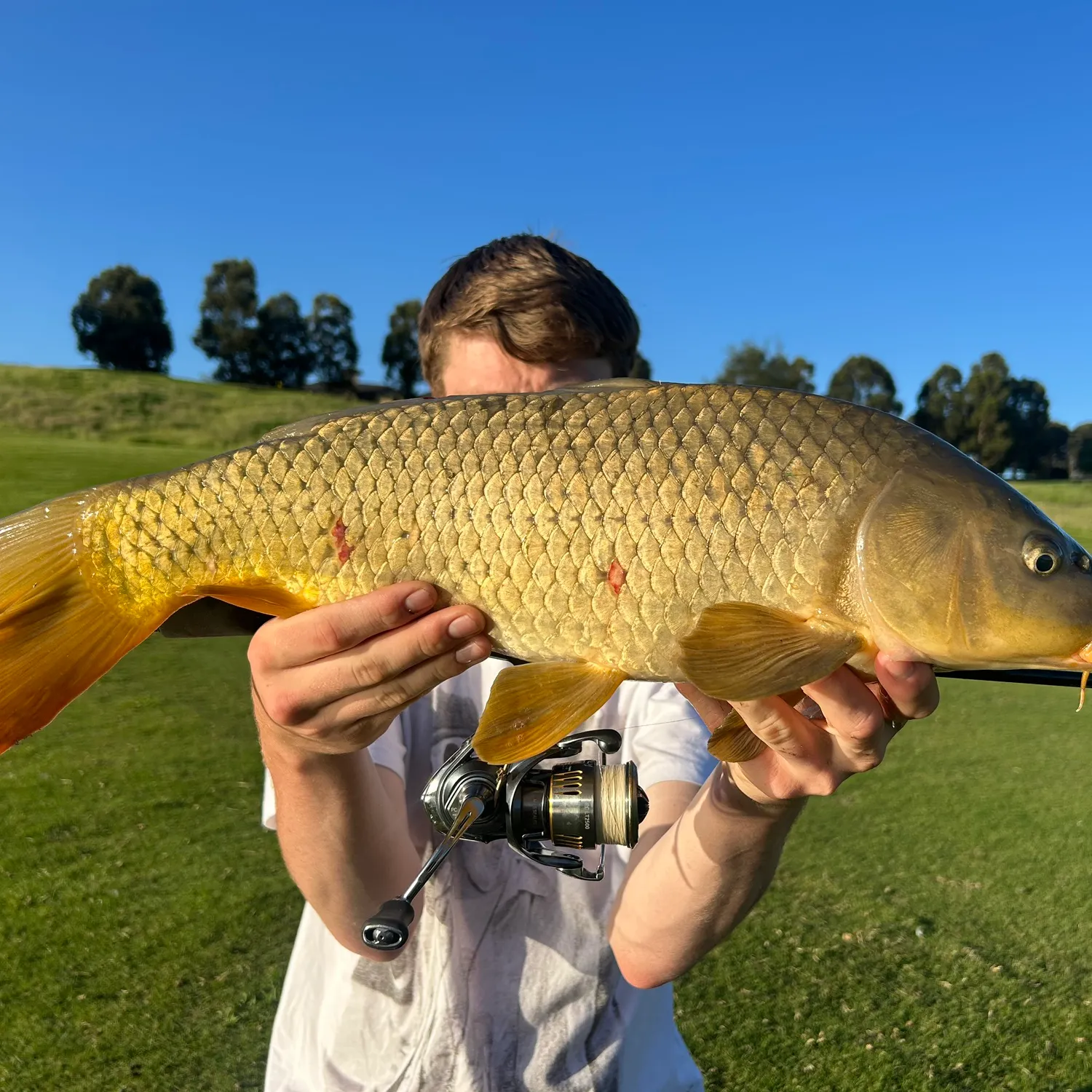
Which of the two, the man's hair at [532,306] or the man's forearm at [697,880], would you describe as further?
the man's hair at [532,306]

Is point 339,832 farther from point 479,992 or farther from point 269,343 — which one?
point 269,343

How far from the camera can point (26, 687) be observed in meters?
1.01

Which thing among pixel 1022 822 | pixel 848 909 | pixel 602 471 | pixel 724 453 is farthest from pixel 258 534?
pixel 1022 822

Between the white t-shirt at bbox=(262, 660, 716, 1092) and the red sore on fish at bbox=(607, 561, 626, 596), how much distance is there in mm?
469

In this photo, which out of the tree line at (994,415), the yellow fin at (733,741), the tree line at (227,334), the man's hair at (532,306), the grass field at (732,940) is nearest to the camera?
the yellow fin at (733,741)

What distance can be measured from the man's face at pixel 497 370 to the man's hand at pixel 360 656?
705mm

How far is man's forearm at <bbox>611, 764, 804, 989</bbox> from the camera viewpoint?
4.05ft

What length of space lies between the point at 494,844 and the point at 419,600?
724 mm

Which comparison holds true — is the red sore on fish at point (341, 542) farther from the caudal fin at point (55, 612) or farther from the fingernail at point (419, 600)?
the caudal fin at point (55, 612)

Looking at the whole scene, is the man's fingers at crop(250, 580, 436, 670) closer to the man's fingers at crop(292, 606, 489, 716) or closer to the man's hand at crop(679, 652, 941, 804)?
the man's fingers at crop(292, 606, 489, 716)

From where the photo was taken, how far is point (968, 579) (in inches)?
38.8

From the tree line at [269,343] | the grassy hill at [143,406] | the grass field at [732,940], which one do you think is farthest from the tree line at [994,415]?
the grass field at [732,940]

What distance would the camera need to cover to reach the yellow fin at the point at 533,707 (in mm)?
1000

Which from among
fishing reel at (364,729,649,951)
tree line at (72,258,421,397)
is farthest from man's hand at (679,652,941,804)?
tree line at (72,258,421,397)
